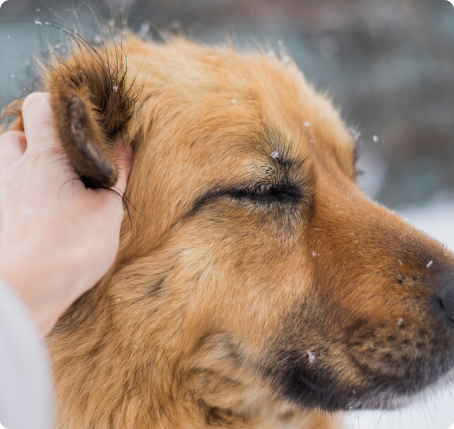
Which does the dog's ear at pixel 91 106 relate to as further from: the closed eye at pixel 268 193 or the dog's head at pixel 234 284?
the closed eye at pixel 268 193

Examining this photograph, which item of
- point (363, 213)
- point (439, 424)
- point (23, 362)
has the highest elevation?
point (363, 213)

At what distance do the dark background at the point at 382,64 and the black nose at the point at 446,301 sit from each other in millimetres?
7039

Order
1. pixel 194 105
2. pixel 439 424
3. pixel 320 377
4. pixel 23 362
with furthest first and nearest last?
pixel 439 424 → pixel 194 105 → pixel 320 377 → pixel 23 362

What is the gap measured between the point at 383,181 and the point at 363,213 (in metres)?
7.35

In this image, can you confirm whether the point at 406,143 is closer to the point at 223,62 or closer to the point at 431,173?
the point at 431,173

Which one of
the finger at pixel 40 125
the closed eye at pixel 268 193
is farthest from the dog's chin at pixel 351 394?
the finger at pixel 40 125

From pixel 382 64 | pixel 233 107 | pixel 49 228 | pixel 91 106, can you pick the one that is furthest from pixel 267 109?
pixel 382 64

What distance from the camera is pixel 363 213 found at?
6.67 feet

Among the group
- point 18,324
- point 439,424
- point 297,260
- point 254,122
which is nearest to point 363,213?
point 297,260

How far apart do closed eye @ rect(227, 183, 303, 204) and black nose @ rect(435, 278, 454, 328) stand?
728mm

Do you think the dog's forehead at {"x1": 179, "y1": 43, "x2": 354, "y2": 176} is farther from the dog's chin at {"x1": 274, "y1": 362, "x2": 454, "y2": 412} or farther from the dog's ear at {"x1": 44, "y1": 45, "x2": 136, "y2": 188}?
the dog's chin at {"x1": 274, "y1": 362, "x2": 454, "y2": 412}

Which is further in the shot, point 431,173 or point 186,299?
point 431,173

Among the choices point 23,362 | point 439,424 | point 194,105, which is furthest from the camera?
point 439,424

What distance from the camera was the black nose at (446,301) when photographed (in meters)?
1.69
